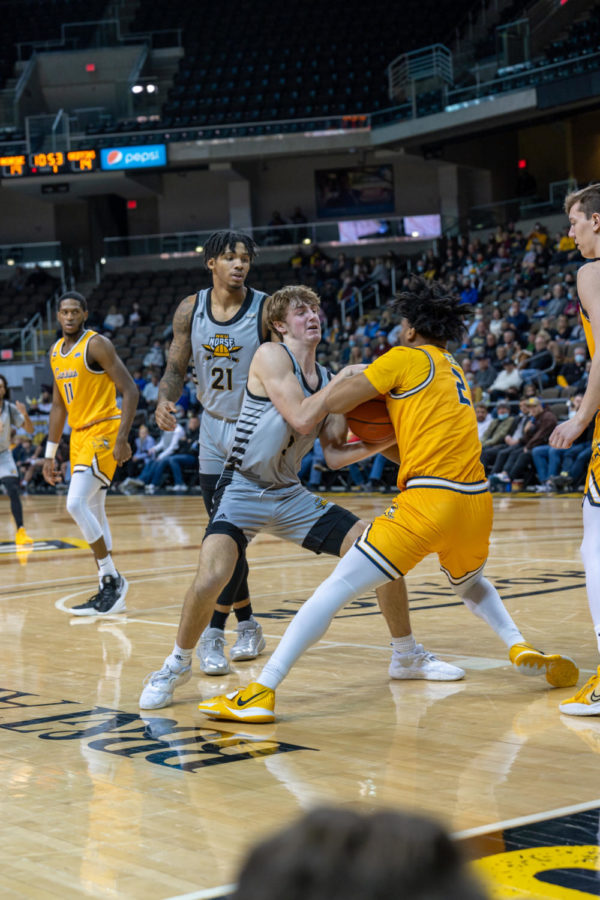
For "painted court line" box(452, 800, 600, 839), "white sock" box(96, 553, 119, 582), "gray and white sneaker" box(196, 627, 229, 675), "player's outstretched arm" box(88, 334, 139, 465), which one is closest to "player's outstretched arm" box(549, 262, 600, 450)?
"painted court line" box(452, 800, 600, 839)

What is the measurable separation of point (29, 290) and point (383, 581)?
91.9 ft

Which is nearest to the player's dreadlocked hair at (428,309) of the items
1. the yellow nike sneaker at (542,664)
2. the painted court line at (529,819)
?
the yellow nike sneaker at (542,664)

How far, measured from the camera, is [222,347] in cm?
556

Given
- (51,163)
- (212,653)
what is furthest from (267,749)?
(51,163)

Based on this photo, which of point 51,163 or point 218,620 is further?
point 51,163

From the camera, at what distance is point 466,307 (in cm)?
463

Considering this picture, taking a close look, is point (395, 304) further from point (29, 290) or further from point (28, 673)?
point (29, 290)

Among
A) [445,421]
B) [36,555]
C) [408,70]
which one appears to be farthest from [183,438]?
[445,421]

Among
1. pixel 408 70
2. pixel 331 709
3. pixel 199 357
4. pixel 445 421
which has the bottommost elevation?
pixel 331 709

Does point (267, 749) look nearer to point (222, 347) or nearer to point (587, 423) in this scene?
point (587, 423)

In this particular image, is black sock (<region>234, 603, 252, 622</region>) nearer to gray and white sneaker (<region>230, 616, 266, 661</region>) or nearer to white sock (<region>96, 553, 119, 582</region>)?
gray and white sneaker (<region>230, 616, 266, 661</region>)

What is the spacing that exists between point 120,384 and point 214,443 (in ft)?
6.80

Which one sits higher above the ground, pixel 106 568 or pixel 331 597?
pixel 331 597

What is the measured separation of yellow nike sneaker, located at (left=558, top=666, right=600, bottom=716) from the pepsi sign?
26.9 meters
